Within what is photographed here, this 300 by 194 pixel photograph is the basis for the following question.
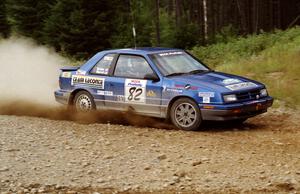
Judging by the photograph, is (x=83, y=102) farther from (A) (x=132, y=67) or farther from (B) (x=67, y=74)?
(A) (x=132, y=67)

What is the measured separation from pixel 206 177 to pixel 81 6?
2058cm

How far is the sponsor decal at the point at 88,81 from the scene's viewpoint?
1153 cm

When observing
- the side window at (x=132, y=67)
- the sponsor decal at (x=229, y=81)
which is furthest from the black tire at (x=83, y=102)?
the sponsor decal at (x=229, y=81)

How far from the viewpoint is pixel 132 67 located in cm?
1119

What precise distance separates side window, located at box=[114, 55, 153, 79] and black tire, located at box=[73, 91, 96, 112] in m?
0.87

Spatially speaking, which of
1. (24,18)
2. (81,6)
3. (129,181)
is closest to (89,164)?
(129,181)

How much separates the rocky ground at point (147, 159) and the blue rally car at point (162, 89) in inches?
17.0

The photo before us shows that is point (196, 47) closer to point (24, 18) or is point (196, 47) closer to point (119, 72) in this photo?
point (24, 18)

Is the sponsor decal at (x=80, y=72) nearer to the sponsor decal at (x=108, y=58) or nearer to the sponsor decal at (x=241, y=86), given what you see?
the sponsor decal at (x=108, y=58)

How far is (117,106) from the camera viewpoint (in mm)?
11289

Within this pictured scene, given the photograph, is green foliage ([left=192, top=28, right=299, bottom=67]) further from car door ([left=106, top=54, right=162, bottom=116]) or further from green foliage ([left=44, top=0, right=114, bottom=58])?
car door ([left=106, top=54, right=162, bottom=116])

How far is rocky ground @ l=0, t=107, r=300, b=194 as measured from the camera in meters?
6.61

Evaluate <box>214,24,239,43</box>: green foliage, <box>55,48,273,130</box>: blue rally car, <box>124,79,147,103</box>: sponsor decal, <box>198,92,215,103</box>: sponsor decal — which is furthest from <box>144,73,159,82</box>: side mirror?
<box>214,24,239,43</box>: green foliage

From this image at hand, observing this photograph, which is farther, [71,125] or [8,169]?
[71,125]
